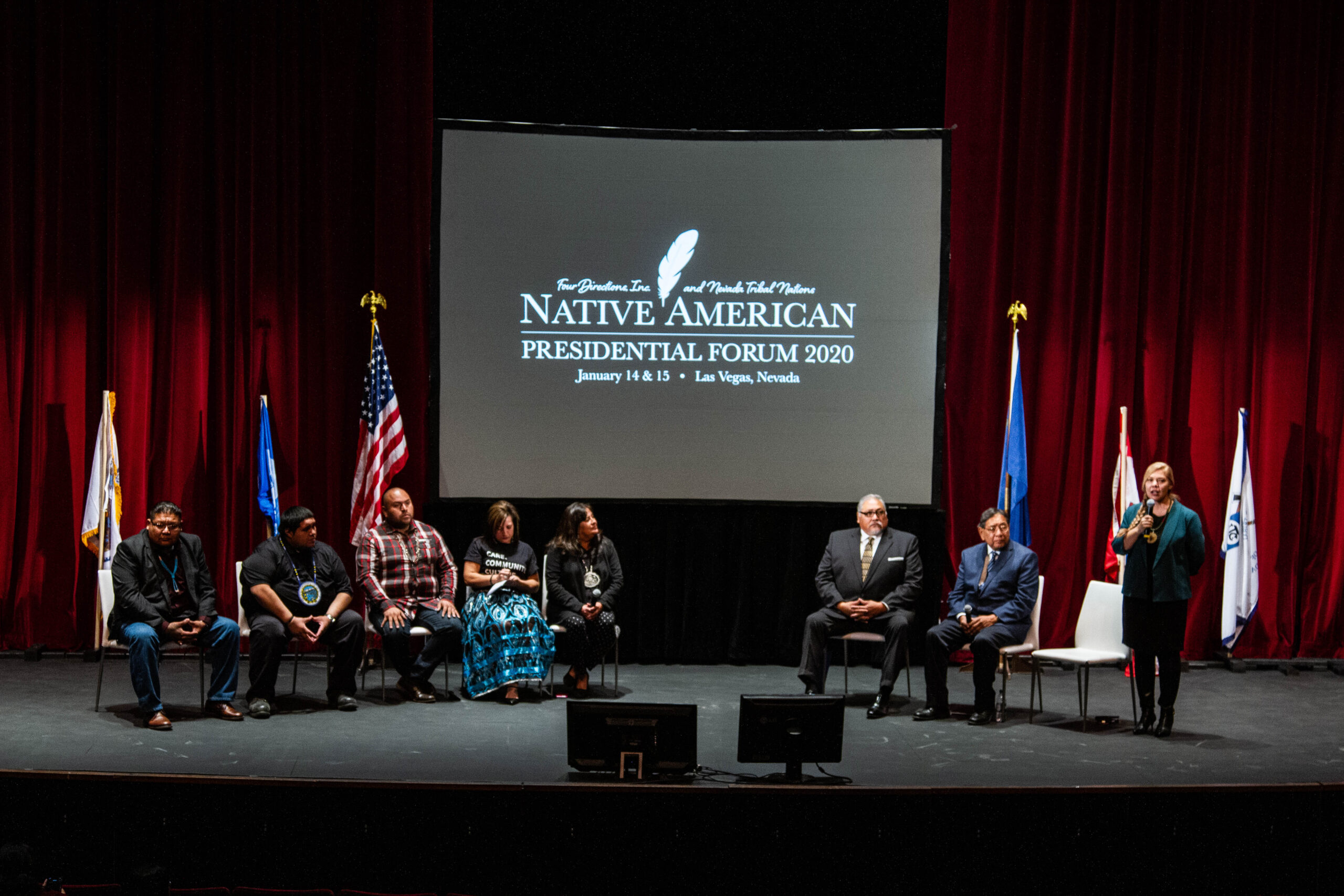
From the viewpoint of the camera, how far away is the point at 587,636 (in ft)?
20.2

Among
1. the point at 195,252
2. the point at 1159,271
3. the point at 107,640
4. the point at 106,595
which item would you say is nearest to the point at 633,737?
the point at 107,640

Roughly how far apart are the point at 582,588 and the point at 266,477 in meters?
2.07

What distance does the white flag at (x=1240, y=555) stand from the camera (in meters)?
7.09

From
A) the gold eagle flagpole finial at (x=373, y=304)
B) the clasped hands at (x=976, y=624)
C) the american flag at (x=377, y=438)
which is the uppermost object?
the gold eagle flagpole finial at (x=373, y=304)

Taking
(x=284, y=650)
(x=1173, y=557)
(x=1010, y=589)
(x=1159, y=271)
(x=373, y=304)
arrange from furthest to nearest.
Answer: (x=1159, y=271), (x=373, y=304), (x=1010, y=589), (x=284, y=650), (x=1173, y=557)

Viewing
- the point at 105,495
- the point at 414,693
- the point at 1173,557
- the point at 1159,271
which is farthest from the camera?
the point at 1159,271

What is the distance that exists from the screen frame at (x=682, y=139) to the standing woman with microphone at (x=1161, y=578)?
1738 mm

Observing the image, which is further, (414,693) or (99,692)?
(414,693)

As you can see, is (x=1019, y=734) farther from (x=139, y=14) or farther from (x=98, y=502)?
(x=139, y=14)

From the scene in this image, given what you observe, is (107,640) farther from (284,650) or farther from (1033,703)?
(1033,703)

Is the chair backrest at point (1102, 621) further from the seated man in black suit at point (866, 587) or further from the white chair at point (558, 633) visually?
the white chair at point (558, 633)

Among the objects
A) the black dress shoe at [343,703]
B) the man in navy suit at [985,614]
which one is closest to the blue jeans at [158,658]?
the black dress shoe at [343,703]

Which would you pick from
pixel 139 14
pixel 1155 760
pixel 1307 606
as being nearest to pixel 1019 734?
pixel 1155 760

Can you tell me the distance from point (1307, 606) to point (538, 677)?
196 inches
